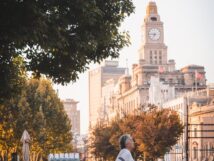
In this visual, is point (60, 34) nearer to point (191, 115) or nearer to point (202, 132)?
point (202, 132)

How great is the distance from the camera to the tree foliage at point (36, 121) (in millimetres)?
71875

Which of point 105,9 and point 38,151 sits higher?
point 105,9

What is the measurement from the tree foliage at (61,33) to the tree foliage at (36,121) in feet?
143

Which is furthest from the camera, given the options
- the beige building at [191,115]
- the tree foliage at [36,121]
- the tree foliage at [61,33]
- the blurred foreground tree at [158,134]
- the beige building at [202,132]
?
the beige building at [191,115]

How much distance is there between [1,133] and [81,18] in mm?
51765

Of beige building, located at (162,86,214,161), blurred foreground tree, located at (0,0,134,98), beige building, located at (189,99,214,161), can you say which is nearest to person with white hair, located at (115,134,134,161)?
blurred foreground tree, located at (0,0,134,98)

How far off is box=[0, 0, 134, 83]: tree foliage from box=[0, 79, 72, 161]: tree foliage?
43.4m

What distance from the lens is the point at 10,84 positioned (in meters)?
25.5

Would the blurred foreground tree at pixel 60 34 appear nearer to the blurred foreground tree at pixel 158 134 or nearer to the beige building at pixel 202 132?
the blurred foreground tree at pixel 158 134

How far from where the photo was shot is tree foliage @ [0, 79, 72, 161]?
71.9m

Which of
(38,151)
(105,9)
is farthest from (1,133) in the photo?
(105,9)

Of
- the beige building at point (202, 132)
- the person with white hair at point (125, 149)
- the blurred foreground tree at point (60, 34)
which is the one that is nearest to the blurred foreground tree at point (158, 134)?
the beige building at point (202, 132)

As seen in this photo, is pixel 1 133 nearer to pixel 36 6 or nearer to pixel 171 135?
pixel 171 135

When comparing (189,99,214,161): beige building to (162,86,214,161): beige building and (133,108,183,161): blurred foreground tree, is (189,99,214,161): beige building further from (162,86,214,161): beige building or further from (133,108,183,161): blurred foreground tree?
(133,108,183,161): blurred foreground tree
